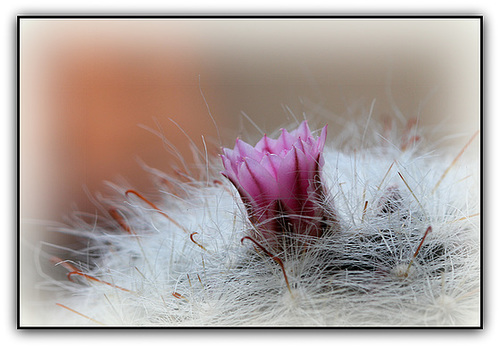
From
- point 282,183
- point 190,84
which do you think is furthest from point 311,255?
point 190,84

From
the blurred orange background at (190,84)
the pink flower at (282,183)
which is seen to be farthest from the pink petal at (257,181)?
the blurred orange background at (190,84)

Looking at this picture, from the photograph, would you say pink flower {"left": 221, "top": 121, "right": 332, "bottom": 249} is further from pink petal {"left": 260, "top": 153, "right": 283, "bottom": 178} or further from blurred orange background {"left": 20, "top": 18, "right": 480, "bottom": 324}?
blurred orange background {"left": 20, "top": 18, "right": 480, "bottom": 324}

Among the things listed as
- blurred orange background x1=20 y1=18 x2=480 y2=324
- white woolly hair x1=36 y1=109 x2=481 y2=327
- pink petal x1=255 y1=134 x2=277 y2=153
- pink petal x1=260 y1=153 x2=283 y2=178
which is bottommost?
white woolly hair x1=36 y1=109 x2=481 y2=327

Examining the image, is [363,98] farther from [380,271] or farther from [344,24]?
[380,271]

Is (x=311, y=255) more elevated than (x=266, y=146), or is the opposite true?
(x=266, y=146)

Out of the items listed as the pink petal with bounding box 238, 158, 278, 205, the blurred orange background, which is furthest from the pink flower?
the blurred orange background

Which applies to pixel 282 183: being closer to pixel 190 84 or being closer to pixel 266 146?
pixel 266 146
